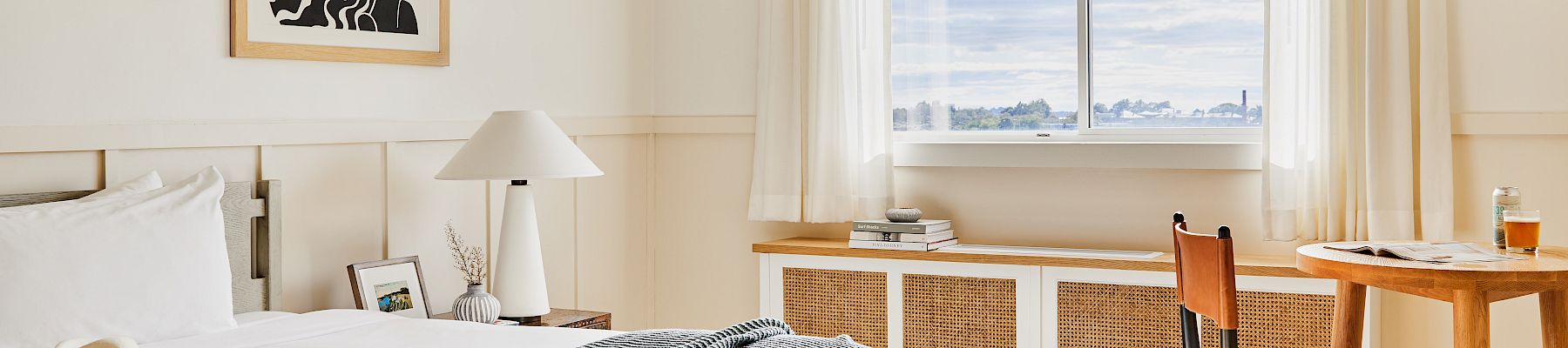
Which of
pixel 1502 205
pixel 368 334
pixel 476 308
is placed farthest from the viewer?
pixel 476 308

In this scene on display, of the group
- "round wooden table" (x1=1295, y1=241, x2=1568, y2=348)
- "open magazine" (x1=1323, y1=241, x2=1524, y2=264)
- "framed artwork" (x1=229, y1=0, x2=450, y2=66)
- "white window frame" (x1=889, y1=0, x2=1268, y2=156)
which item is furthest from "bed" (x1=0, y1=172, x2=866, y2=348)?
"white window frame" (x1=889, y1=0, x2=1268, y2=156)

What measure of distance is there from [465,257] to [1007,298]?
4.58ft

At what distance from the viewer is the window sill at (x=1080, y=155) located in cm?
343

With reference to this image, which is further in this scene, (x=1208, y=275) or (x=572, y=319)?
(x=572, y=319)

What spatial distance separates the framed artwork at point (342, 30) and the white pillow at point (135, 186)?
0.37 meters

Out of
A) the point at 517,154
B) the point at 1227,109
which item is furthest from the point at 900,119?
the point at 517,154

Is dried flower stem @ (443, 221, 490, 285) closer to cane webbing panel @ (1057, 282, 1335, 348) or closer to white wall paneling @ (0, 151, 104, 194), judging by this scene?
white wall paneling @ (0, 151, 104, 194)

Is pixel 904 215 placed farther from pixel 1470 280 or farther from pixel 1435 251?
pixel 1470 280

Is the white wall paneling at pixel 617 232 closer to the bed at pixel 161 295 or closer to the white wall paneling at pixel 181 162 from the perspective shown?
the white wall paneling at pixel 181 162

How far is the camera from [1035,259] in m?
3.42

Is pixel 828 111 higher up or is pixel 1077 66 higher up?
pixel 1077 66

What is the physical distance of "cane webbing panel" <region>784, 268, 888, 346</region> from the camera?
3.62 metres

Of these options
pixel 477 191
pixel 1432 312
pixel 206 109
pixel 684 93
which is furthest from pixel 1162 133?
pixel 206 109

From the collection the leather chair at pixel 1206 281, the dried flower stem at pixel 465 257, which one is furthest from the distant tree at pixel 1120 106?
the dried flower stem at pixel 465 257
